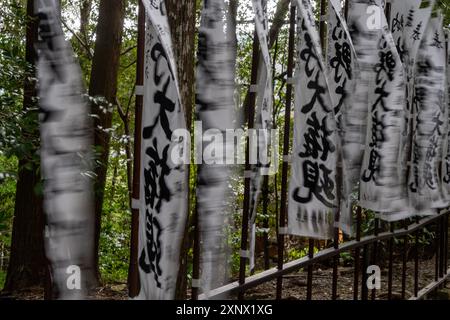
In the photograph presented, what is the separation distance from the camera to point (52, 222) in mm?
1833

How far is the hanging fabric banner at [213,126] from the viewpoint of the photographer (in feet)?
7.72

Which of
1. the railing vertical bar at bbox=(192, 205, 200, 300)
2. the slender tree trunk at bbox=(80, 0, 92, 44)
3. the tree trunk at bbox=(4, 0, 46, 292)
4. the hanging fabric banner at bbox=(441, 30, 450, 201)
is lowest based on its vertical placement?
the tree trunk at bbox=(4, 0, 46, 292)

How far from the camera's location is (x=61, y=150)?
1.81 meters

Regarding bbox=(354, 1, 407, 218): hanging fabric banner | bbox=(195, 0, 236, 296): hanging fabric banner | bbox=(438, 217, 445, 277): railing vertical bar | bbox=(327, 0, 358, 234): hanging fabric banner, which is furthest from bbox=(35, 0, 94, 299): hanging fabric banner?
bbox=(438, 217, 445, 277): railing vertical bar

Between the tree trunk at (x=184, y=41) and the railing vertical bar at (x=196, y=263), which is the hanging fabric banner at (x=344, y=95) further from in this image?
the railing vertical bar at (x=196, y=263)

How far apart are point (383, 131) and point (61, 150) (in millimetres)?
2539

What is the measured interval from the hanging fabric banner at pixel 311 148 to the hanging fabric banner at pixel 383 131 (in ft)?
2.48

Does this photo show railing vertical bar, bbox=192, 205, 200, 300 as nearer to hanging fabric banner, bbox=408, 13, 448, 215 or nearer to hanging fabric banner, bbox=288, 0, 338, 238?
hanging fabric banner, bbox=288, 0, 338, 238

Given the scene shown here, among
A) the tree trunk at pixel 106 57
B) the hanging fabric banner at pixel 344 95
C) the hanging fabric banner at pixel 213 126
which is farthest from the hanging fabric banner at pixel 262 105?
the tree trunk at pixel 106 57

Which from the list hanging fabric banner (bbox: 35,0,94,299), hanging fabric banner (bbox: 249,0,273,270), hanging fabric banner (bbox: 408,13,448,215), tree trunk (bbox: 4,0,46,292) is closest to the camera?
hanging fabric banner (bbox: 35,0,94,299)

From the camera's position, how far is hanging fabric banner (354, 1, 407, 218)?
3.70m

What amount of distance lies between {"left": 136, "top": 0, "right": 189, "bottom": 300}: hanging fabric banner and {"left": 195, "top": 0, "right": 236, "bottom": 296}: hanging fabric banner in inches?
4.2

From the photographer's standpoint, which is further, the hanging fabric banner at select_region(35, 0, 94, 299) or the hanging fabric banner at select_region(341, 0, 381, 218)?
the hanging fabric banner at select_region(341, 0, 381, 218)

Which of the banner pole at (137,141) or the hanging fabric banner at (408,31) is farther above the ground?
the hanging fabric banner at (408,31)
